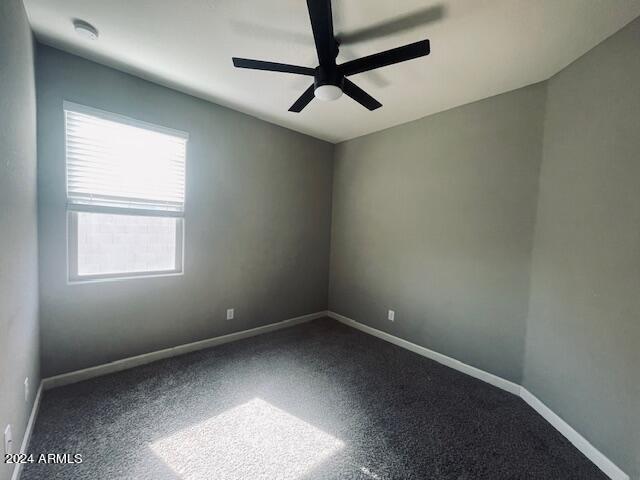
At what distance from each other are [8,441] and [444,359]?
124 inches

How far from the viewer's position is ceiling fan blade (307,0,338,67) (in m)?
1.27

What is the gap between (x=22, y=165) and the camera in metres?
1.52

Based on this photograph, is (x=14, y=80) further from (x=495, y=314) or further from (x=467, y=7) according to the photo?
(x=495, y=314)

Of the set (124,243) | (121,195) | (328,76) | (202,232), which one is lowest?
(124,243)

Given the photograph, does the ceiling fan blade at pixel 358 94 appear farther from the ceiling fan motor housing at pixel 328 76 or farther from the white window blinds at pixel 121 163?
the white window blinds at pixel 121 163

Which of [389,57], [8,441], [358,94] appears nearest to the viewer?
[8,441]

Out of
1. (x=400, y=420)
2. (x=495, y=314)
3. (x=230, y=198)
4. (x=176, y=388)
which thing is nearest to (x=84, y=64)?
(x=230, y=198)

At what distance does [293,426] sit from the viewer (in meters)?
1.81

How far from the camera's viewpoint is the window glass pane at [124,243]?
2.23 m

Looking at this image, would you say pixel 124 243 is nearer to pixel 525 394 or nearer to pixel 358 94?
pixel 358 94

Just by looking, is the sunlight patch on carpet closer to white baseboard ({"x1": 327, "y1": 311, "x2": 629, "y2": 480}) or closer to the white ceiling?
white baseboard ({"x1": 327, "y1": 311, "x2": 629, "y2": 480})

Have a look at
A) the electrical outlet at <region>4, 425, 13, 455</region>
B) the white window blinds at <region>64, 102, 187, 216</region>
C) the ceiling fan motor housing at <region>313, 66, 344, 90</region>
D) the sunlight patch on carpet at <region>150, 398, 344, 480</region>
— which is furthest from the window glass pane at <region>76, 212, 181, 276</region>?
the ceiling fan motor housing at <region>313, 66, 344, 90</region>

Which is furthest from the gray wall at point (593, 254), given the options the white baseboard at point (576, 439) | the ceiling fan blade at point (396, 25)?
the ceiling fan blade at point (396, 25)

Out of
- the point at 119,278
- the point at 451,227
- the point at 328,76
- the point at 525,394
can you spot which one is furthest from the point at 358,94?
the point at 525,394
